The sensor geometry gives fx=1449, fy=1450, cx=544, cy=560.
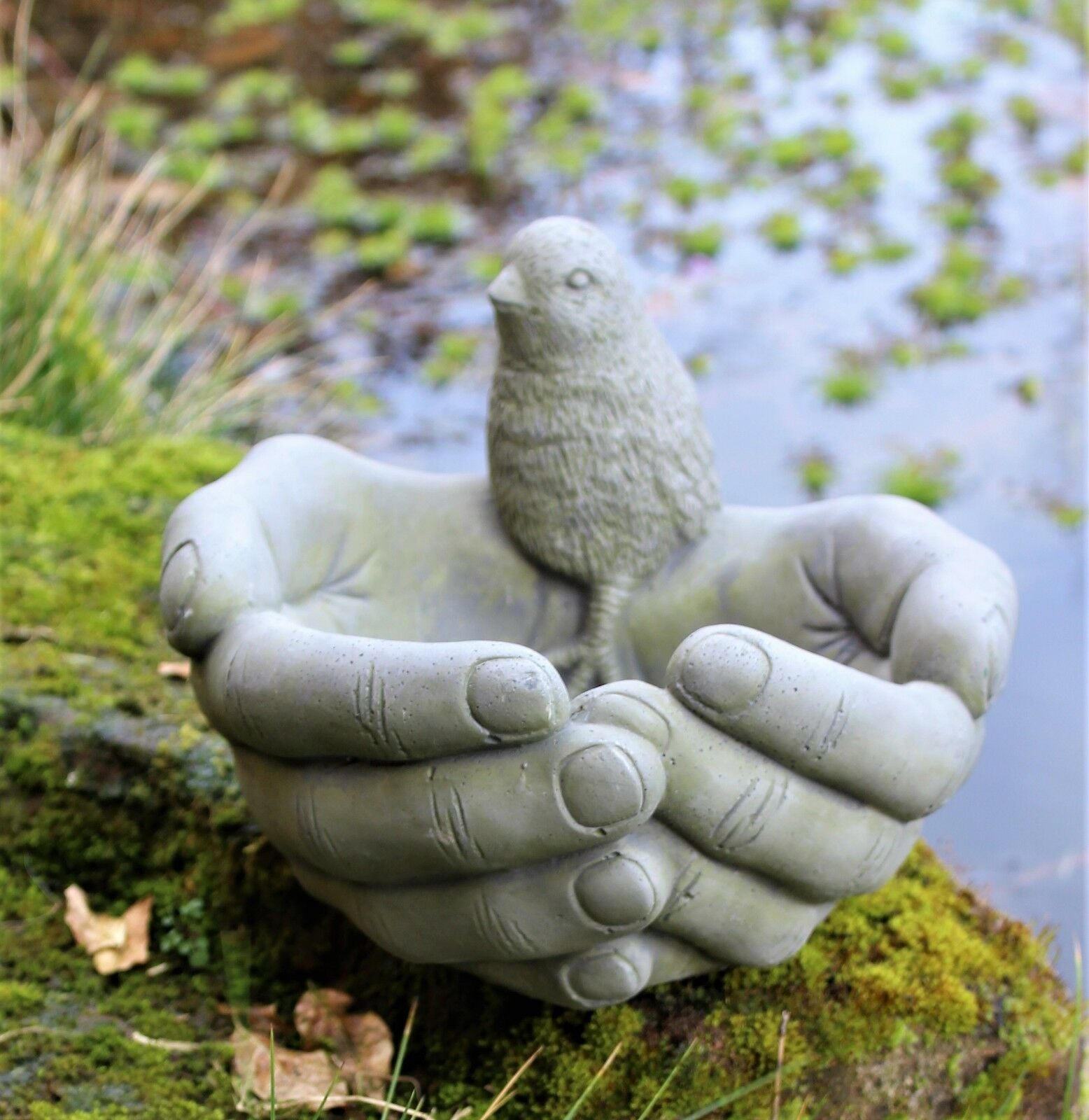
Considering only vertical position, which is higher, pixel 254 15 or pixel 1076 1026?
pixel 254 15

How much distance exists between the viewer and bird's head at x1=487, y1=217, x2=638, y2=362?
68.8 inches

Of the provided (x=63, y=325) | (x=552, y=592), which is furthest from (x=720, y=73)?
(x=552, y=592)

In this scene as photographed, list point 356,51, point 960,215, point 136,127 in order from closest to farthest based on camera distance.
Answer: point 960,215
point 136,127
point 356,51

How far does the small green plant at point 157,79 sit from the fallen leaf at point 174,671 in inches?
159

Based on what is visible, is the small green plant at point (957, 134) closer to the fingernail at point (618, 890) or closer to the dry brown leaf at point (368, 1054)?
the dry brown leaf at point (368, 1054)

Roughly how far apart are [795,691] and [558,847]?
0.89 feet

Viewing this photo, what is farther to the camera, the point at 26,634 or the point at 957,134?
the point at 957,134

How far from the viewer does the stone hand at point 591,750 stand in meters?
1.37

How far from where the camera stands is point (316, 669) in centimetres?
141

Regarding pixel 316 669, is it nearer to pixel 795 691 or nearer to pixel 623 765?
pixel 623 765

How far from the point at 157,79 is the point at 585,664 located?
4.84 meters

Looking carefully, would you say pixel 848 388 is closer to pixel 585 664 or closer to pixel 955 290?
pixel 955 290

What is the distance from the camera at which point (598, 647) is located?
72.5 inches

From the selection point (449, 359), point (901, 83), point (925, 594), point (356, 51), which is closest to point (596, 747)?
point (925, 594)
